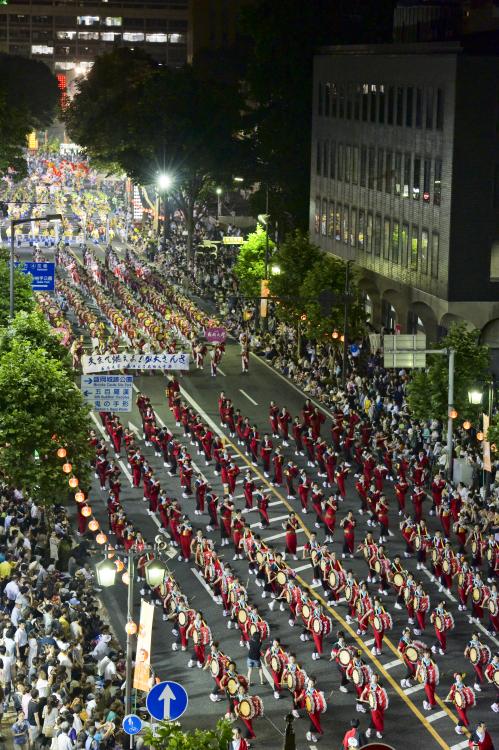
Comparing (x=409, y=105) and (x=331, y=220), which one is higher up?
(x=409, y=105)

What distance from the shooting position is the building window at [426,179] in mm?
65750

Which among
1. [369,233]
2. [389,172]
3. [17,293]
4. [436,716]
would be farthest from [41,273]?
[436,716]

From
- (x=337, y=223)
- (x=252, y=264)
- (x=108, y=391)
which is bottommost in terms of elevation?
(x=252, y=264)

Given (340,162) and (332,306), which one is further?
(340,162)

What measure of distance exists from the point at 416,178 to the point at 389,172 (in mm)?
Answer: 3664

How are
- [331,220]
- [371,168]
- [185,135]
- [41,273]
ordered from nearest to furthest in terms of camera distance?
[41,273] → [371,168] → [331,220] → [185,135]

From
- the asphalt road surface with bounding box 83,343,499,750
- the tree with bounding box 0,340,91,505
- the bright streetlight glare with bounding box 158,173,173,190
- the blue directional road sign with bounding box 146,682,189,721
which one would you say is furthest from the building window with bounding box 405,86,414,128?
the blue directional road sign with bounding box 146,682,189,721

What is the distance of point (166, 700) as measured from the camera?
80.5ft

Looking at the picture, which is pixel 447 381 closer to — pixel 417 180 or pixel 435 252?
pixel 435 252

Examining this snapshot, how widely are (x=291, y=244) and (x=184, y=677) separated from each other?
41.8 m

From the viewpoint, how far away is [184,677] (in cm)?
3456

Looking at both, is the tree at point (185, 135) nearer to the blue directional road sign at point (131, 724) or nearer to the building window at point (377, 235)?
the building window at point (377, 235)

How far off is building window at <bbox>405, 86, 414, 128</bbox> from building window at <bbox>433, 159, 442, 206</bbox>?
388 cm

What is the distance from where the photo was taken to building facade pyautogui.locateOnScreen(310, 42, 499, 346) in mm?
62875
